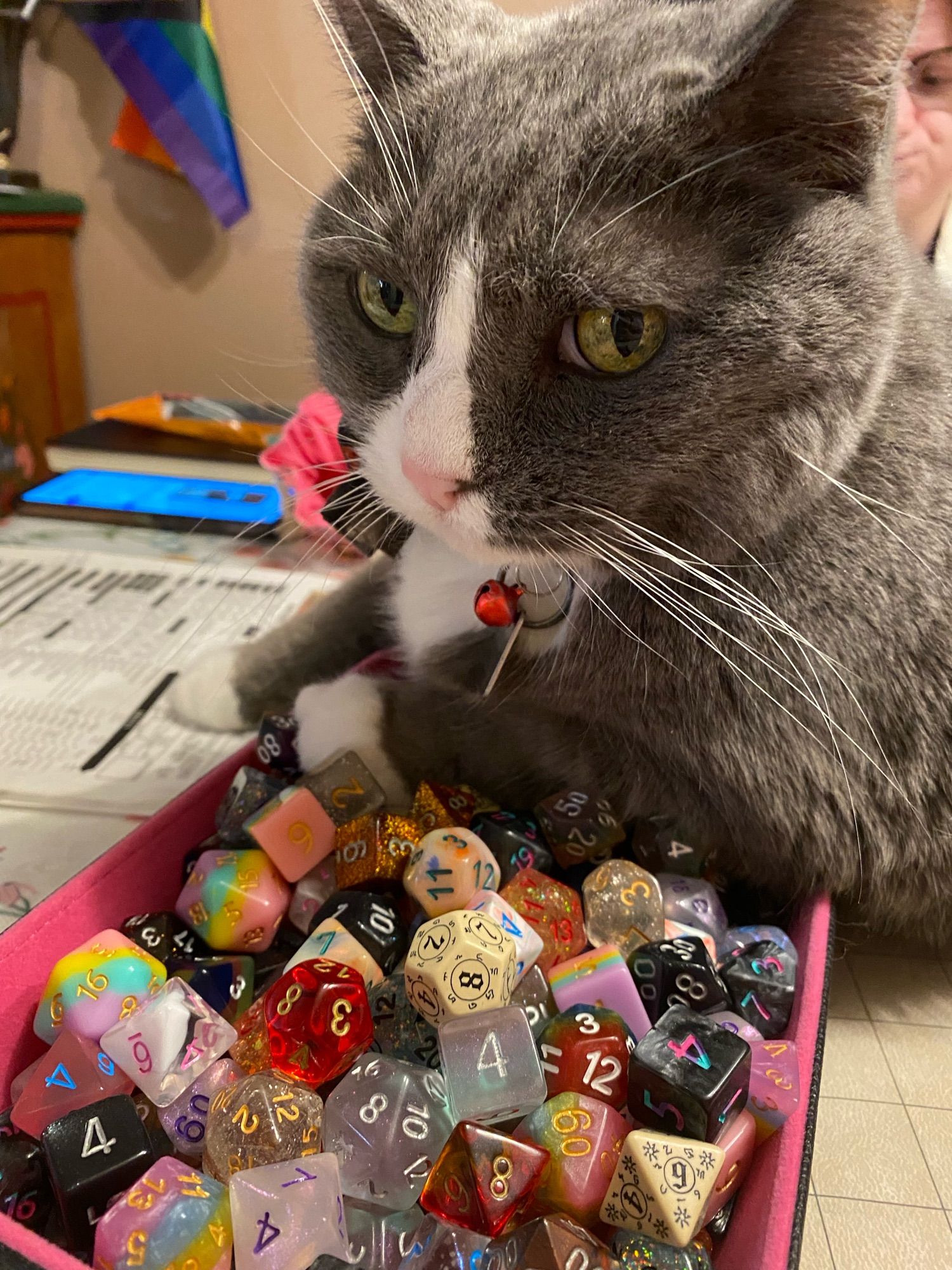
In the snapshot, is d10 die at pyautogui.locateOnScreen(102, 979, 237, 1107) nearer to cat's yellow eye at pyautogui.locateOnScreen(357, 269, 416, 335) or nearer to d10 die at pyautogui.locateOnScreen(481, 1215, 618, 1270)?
d10 die at pyautogui.locateOnScreen(481, 1215, 618, 1270)

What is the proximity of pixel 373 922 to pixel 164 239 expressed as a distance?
5.85ft

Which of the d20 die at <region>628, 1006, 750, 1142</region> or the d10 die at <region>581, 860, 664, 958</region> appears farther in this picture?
the d10 die at <region>581, 860, 664, 958</region>

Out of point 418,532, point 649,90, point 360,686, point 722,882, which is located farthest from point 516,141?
point 722,882

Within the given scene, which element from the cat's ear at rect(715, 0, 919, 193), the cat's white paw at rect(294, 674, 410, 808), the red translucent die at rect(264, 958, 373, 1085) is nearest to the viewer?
the cat's ear at rect(715, 0, 919, 193)

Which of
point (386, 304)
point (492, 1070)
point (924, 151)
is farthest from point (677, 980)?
point (924, 151)

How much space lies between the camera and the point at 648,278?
Result: 465 millimetres

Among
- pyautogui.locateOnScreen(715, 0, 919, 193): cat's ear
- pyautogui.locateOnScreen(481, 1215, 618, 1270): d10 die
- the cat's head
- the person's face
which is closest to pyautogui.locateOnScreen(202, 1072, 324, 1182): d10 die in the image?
pyautogui.locateOnScreen(481, 1215, 618, 1270): d10 die

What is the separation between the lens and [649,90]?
→ 49cm

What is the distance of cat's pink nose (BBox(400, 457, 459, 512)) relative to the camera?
0.51 m

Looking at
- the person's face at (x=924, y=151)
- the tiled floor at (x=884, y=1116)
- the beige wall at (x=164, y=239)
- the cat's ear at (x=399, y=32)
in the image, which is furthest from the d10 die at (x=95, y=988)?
the beige wall at (x=164, y=239)

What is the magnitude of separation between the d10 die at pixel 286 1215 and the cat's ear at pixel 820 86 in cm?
59

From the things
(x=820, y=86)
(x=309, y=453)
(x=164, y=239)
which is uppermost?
(x=820, y=86)

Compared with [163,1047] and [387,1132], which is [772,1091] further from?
[163,1047]

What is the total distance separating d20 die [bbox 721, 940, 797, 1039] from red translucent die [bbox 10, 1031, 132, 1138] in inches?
16.0
